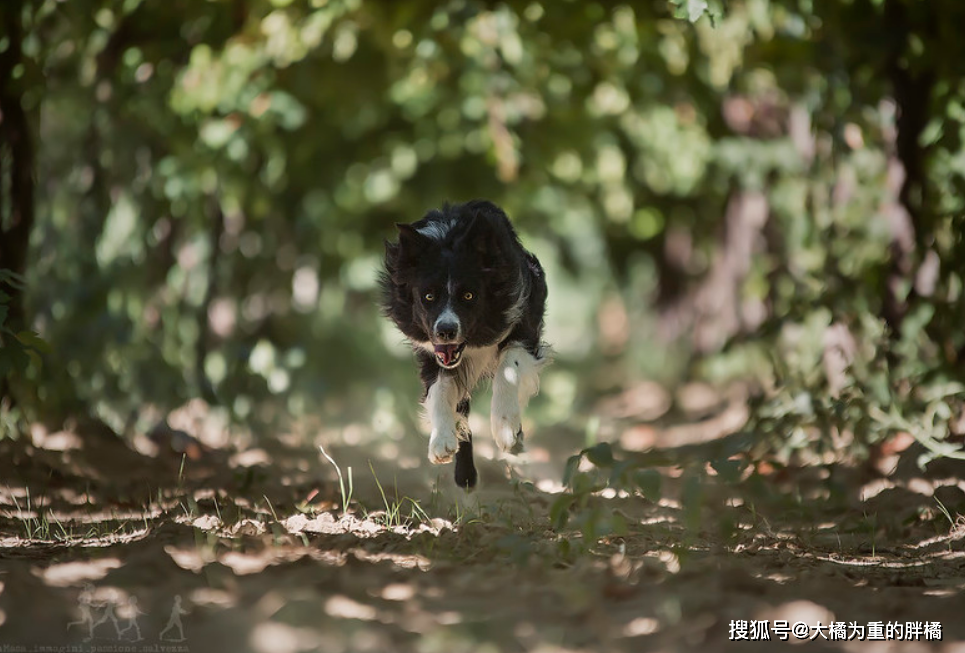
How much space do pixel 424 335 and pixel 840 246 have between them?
366 cm

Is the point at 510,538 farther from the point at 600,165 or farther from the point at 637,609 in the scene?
the point at 600,165

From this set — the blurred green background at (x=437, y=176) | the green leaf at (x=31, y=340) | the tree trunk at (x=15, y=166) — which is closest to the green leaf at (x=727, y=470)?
the blurred green background at (x=437, y=176)

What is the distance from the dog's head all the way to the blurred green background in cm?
137

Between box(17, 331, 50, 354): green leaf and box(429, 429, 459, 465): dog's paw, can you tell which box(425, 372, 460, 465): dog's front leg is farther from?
box(17, 331, 50, 354): green leaf

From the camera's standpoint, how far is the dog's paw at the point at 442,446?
16.0 feet

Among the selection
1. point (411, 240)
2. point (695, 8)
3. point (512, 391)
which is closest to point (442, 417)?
point (512, 391)

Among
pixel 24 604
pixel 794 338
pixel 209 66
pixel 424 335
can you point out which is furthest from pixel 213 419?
pixel 24 604

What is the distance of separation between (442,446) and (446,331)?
21.9 inches

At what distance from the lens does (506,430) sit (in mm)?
4957

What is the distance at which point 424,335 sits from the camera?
209 inches

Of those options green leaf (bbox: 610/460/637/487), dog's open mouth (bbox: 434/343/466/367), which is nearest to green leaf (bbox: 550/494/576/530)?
green leaf (bbox: 610/460/637/487)

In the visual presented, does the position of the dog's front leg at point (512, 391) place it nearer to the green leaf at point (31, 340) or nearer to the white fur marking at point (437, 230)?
the white fur marking at point (437, 230)

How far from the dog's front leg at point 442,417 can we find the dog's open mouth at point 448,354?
1.22ft

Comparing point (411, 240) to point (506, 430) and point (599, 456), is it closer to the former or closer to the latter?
point (506, 430)
